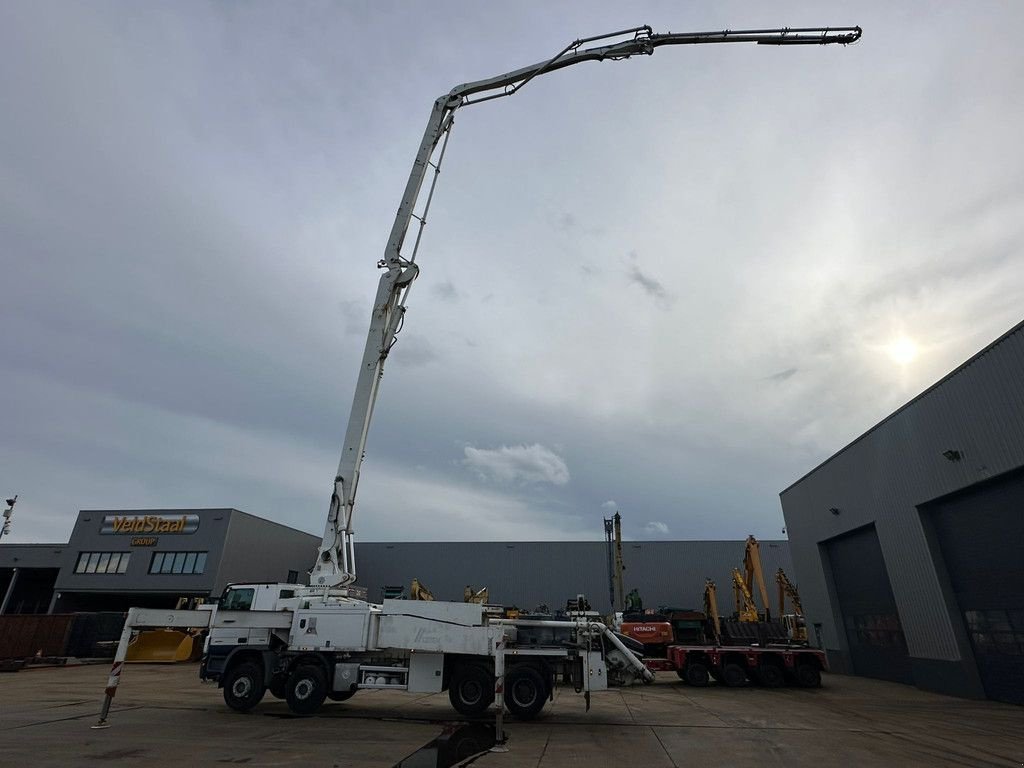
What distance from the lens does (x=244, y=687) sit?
14.2 meters

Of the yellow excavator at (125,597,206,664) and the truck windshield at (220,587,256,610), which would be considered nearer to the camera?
the truck windshield at (220,587,256,610)

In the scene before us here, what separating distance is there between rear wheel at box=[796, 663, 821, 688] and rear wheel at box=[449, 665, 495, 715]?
15.6 m

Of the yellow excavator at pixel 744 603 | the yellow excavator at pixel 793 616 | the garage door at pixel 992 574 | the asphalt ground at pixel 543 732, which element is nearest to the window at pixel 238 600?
the asphalt ground at pixel 543 732

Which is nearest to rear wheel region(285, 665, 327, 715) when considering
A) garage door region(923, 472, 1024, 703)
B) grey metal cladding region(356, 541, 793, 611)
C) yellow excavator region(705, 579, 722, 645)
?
yellow excavator region(705, 579, 722, 645)

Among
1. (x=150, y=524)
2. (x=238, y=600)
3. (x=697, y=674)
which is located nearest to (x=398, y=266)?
(x=238, y=600)

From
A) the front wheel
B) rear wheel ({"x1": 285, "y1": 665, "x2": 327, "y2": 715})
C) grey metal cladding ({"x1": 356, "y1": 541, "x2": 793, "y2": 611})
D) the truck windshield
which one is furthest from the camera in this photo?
grey metal cladding ({"x1": 356, "y1": 541, "x2": 793, "y2": 611})

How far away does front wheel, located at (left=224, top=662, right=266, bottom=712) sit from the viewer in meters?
14.1

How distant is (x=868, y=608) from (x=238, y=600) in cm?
2708

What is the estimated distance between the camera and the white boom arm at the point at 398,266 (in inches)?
604

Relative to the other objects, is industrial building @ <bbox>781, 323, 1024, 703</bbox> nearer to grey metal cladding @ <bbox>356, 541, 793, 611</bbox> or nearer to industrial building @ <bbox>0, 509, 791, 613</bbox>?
grey metal cladding @ <bbox>356, 541, 793, 611</bbox>

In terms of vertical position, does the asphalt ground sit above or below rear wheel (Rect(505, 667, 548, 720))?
below

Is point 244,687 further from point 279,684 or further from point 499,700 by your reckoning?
point 499,700

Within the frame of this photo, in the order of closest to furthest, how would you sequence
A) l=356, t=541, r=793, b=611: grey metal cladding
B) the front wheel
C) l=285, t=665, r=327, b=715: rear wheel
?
l=285, t=665, r=327, b=715: rear wheel < the front wheel < l=356, t=541, r=793, b=611: grey metal cladding

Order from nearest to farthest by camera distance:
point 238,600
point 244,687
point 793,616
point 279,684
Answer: point 244,687 < point 279,684 < point 238,600 < point 793,616
